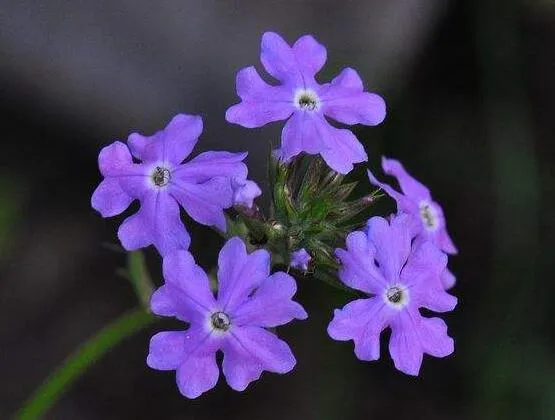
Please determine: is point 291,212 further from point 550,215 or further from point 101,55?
point 550,215

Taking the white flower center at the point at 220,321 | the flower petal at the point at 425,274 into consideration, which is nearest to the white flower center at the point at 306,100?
the flower petal at the point at 425,274

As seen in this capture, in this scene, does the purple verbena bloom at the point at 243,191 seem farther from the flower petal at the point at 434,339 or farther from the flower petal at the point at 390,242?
the flower petal at the point at 434,339

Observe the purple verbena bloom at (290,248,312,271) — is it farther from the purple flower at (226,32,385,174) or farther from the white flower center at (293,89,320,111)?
the white flower center at (293,89,320,111)

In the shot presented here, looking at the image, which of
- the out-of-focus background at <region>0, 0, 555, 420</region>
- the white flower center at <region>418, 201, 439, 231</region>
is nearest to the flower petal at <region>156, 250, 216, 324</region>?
the white flower center at <region>418, 201, 439, 231</region>

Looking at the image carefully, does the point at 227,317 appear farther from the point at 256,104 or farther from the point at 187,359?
the point at 256,104

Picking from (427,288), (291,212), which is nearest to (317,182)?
(291,212)

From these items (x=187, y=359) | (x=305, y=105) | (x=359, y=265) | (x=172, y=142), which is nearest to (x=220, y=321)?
(x=187, y=359)
